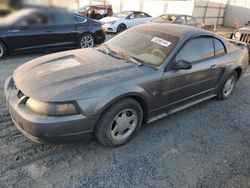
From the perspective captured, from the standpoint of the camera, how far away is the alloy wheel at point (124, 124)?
299 centimetres

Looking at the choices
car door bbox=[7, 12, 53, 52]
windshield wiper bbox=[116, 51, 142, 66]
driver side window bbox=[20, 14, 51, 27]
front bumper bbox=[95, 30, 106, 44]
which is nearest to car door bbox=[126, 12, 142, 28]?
front bumper bbox=[95, 30, 106, 44]

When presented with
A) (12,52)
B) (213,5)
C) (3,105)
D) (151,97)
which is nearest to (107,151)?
(151,97)

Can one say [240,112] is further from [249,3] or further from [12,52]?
[249,3]

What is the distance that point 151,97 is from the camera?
10.5ft

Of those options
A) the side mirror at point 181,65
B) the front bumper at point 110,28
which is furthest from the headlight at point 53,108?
the front bumper at point 110,28

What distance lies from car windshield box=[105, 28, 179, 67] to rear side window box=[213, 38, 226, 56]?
1002 millimetres

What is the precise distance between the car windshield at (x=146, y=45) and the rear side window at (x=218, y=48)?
1002 millimetres

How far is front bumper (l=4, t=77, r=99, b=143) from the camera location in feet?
8.21

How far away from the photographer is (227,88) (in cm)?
479

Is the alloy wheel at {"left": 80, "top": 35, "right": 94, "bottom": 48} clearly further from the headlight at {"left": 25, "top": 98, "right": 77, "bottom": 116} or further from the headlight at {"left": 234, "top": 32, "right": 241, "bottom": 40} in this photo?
the headlight at {"left": 25, "top": 98, "right": 77, "bottom": 116}

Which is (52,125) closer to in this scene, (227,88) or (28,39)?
(227,88)

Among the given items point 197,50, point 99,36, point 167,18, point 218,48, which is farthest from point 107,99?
point 167,18

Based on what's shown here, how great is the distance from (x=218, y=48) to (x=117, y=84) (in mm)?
2295

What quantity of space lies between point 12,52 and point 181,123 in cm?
508
